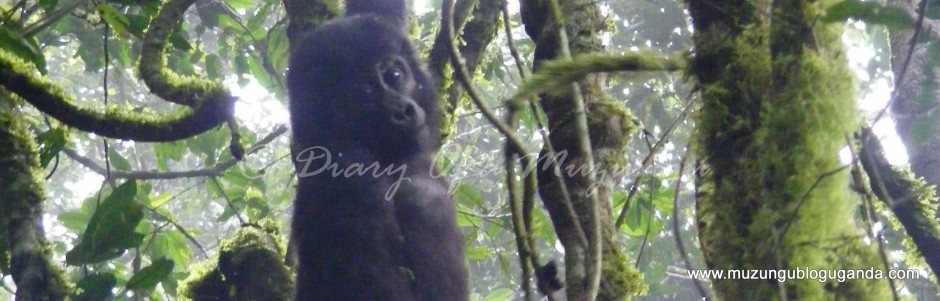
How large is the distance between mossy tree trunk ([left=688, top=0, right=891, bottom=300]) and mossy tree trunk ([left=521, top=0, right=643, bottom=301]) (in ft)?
1.04

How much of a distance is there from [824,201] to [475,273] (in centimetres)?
961

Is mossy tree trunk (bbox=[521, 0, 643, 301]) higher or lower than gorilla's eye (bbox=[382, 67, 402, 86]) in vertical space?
lower

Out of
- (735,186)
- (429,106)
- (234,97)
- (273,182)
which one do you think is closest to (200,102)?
(234,97)

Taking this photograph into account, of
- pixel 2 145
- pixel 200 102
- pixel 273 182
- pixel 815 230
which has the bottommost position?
pixel 815 230

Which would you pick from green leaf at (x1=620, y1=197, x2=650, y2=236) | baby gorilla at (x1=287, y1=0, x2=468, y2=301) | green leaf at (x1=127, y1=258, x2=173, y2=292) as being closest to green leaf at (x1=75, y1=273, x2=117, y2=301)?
green leaf at (x1=127, y1=258, x2=173, y2=292)

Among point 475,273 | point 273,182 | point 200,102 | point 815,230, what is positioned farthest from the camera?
point 475,273

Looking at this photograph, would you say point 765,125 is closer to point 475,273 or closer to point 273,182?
point 273,182

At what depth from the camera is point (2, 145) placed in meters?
2.76

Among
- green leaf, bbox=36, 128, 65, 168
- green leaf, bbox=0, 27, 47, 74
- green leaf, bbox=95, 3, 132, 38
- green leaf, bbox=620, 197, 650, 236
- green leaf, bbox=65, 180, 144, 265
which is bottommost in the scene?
green leaf, bbox=65, 180, 144, 265

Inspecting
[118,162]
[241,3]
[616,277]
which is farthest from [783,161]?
[118,162]

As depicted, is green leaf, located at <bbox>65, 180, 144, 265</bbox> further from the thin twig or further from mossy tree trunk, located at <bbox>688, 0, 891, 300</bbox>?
mossy tree trunk, located at <bbox>688, 0, 891, 300</bbox>

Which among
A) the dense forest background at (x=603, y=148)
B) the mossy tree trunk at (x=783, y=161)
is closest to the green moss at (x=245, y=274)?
the dense forest background at (x=603, y=148)

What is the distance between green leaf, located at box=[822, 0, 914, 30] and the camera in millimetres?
1396

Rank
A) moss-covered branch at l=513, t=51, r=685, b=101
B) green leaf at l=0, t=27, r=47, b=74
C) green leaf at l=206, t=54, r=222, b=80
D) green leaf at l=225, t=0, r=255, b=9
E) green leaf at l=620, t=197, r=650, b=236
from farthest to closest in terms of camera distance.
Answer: green leaf at l=206, t=54, r=222, b=80
green leaf at l=225, t=0, r=255, b=9
green leaf at l=620, t=197, r=650, b=236
green leaf at l=0, t=27, r=47, b=74
moss-covered branch at l=513, t=51, r=685, b=101
